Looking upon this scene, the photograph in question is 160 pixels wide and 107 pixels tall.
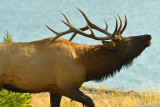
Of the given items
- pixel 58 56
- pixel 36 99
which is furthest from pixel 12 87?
pixel 36 99

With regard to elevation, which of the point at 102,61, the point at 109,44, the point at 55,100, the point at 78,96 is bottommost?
the point at 55,100

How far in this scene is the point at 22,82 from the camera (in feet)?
16.1

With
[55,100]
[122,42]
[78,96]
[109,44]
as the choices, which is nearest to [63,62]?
[78,96]

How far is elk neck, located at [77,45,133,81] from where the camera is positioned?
17.1 ft

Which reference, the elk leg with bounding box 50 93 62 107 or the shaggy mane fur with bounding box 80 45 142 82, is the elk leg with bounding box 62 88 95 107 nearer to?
the shaggy mane fur with bounding box 80 45 142 82

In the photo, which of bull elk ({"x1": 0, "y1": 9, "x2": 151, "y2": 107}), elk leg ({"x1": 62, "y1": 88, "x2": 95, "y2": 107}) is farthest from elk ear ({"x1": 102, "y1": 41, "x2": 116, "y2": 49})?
elk leg ({"x1": 62, "y1": 88, "x2": 95, "y2": 107})

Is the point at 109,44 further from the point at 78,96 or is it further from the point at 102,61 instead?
the point at 78,96

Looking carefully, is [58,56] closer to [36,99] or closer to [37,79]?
[37,79]

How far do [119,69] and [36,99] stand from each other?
6.22m

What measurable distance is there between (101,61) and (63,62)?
85cm

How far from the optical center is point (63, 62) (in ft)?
16.2

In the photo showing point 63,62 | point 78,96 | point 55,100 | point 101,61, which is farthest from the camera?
point 55,100

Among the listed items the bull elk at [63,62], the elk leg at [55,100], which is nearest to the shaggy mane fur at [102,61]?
the bull elk at [63,62]

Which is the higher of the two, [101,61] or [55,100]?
[101,61]
